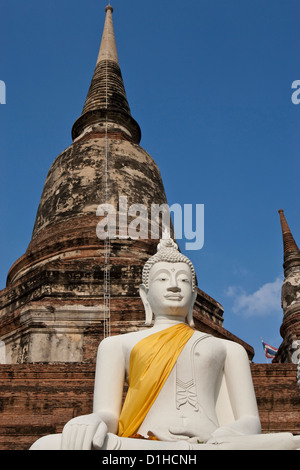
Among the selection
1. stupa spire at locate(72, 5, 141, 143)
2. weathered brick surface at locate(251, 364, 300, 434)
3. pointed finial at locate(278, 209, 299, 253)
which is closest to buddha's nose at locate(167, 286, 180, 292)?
weathered brick surface at locate(251, 364, 300, 434)

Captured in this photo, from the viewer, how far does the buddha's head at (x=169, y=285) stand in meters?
5.46

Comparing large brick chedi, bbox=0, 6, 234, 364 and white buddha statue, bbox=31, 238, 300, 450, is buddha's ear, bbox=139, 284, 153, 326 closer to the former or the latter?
white buddha statue, bbox=31, 238, 300, 450

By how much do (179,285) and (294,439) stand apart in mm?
1858

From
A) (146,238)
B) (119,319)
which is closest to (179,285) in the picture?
(119,319)

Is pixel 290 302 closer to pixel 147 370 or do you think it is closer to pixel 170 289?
pixel 170 289

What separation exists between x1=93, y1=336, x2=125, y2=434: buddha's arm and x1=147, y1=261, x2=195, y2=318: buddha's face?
0.53 meters

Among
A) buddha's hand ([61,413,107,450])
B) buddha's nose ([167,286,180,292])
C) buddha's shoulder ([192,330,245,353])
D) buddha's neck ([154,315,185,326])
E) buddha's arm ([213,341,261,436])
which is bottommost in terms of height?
buddha's hand ([61,413,107,450])

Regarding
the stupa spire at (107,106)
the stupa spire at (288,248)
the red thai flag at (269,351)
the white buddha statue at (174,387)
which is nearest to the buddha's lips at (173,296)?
the white buddha statue at (174,387)

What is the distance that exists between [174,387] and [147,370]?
0.26 m

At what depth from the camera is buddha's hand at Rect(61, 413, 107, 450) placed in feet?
12.5

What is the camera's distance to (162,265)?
5.66m

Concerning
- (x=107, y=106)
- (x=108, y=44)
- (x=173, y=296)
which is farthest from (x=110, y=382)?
(x=108, y=44)

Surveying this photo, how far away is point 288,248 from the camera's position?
17.4m

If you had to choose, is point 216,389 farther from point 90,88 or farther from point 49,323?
point 90,88
